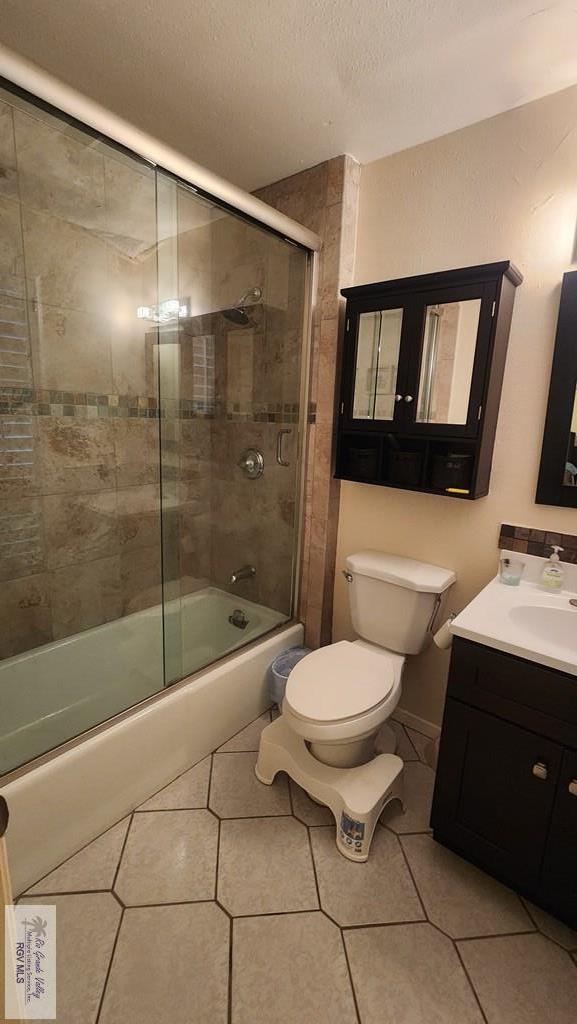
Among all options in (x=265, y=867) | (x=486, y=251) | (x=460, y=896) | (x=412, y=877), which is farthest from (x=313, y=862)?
(x=486, y=251)

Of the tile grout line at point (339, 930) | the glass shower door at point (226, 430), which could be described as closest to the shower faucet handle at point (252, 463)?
the glass shower door at point (226, 430)

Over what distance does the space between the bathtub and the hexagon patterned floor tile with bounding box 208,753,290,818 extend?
0.38 feet

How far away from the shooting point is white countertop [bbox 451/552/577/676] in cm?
116

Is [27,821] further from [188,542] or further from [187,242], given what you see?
[187,242]

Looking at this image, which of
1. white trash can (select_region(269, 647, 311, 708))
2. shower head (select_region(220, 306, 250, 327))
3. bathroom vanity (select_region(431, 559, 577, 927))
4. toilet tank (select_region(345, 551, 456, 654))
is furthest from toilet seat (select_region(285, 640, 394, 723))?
shower head (select_region(220, 306, 250, 327))

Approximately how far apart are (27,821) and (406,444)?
1.68 metres

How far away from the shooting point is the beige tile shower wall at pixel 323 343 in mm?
1914

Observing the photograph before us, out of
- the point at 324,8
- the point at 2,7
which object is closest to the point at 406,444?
the point at 324,8

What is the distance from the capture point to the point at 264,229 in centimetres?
187

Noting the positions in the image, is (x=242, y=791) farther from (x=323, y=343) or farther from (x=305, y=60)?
(x=305, y=60)

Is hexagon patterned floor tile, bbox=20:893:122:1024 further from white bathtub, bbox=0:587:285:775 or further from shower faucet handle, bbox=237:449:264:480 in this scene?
shower faucet handle, bbox=237:449:264:480

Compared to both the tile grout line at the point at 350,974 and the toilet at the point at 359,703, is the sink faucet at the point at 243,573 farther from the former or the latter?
the tile grout line at the point at 350,974

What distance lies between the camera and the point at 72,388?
75.8 inches

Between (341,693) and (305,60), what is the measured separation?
1.94 metres
